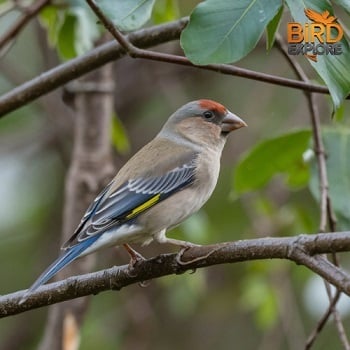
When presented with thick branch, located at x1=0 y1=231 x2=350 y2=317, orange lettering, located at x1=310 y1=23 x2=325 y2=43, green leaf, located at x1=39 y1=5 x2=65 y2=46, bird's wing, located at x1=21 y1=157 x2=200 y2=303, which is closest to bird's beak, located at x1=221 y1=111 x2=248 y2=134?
bird's wing, located at x1=21 y1=157 x2=200 y2=303

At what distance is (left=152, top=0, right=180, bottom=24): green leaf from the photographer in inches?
180

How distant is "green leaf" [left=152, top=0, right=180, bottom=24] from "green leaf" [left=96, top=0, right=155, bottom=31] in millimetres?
1219

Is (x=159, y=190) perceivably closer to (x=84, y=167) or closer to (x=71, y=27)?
(x=71, y=27)

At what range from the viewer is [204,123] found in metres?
4.57

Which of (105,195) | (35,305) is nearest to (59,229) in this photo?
(105,195)

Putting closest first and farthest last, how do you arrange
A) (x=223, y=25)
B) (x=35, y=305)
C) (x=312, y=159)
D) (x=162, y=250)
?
(x=223, y=25), (x=35, y=305), (x=312, y=159), (x=162, y=250)

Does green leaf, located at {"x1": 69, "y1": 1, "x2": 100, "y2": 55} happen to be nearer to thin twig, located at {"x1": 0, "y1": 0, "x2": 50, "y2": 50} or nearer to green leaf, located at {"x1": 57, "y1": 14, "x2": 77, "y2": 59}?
green leaf, located at {"x1": 57, "y1": 14, "x2": 77, "y2": 59}

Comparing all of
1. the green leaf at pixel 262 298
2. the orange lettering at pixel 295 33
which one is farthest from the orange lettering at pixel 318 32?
the green leaf at pixel 262 298

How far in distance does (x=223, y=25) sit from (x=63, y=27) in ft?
5.23

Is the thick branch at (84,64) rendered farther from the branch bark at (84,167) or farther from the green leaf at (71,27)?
the branch bark at (84,167)

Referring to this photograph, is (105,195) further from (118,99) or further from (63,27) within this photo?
(118,99)

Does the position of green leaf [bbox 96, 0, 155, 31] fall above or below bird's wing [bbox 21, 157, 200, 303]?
above

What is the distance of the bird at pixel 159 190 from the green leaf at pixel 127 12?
820mm

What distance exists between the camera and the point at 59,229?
23.3 ft
